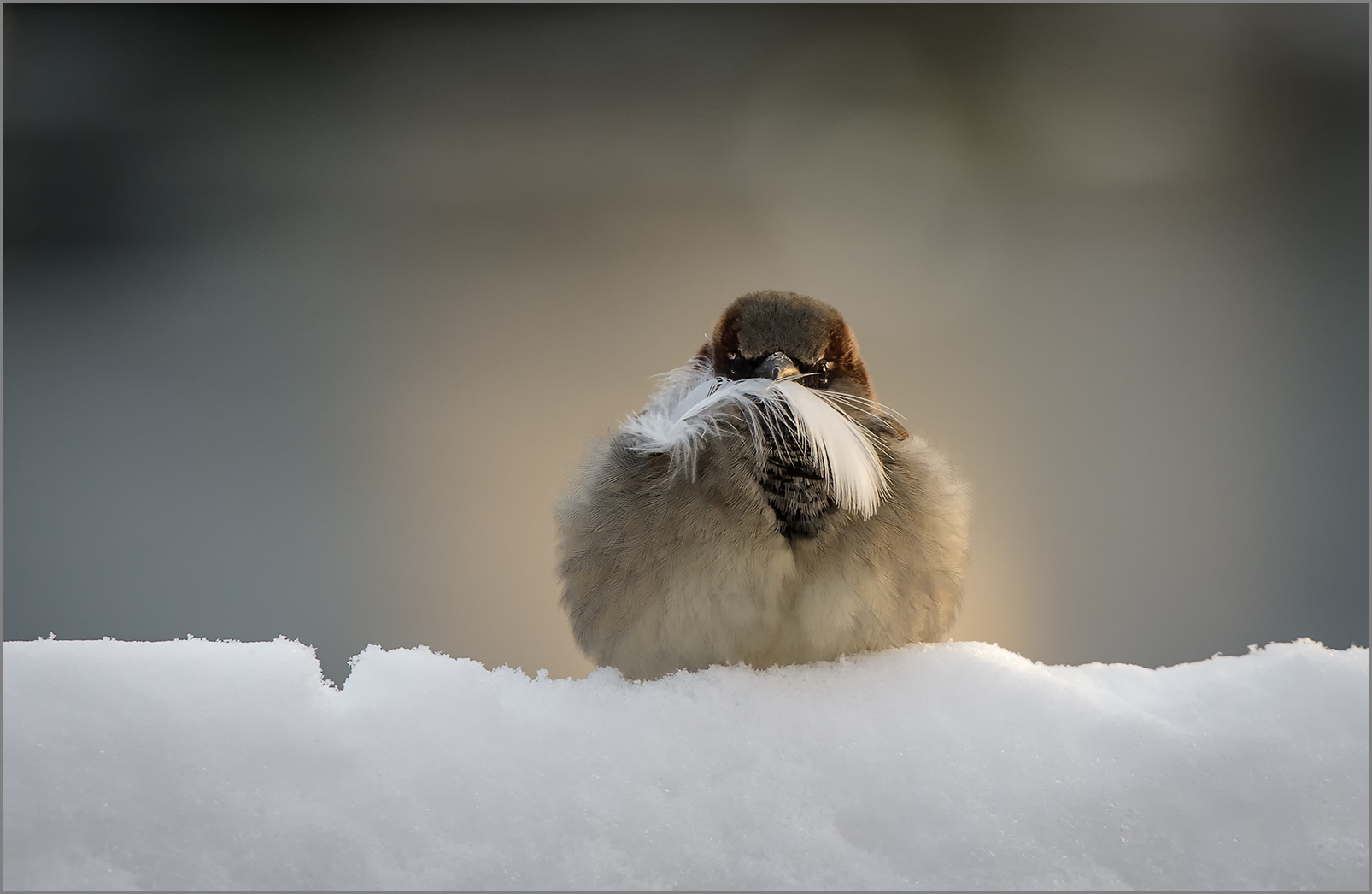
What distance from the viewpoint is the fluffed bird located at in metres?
0.71

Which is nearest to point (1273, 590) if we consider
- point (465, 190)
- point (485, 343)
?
point (485, 343)

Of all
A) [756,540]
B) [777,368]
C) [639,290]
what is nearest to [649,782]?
[756,540]

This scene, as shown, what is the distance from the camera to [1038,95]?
5.55 ft

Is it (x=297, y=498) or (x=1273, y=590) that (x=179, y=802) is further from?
(x=1273, y=590)

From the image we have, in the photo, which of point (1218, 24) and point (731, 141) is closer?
point (1218, 24)

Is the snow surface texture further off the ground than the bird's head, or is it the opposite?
the bird's head

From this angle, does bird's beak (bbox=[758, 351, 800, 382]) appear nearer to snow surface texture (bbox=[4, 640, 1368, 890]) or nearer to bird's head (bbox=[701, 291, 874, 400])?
bird's head (bbox=[701, 291, 874, 400])

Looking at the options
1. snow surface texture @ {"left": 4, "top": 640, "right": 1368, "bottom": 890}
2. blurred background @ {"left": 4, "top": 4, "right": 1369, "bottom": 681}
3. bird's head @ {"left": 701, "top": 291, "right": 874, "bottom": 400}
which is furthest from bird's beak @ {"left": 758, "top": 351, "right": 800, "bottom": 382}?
blurred background @ {"left": 4, "top": 4, "right": 1369, "bottom": 681}

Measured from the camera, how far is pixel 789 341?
2.88 ft

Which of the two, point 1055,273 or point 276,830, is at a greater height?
point 1055,273

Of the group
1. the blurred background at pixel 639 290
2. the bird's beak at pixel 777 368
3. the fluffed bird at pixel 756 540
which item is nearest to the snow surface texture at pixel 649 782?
the fluffed bird at pixel 756 540

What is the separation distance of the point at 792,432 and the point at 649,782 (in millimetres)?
365

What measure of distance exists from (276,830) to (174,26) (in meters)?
1.71

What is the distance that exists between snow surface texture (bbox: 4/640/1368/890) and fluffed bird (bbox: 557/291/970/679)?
16 cm
